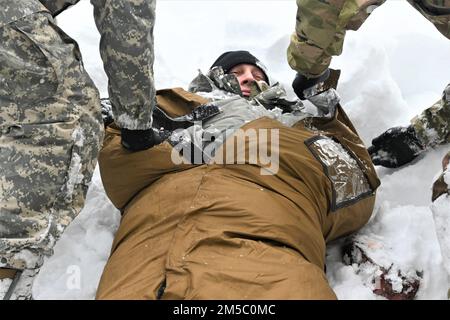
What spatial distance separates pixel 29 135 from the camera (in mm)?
1658

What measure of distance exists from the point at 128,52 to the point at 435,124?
1399 millimetres

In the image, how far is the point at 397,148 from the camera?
2.58m

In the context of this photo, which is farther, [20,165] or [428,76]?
[428,76]

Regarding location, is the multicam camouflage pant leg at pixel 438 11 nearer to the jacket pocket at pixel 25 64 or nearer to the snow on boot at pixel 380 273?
the snow on boot at pixel 380 273

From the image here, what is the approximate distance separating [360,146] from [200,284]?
3.50 feet

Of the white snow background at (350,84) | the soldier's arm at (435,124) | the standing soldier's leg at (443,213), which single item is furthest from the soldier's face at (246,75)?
the standing soldier's leg at (443,213)

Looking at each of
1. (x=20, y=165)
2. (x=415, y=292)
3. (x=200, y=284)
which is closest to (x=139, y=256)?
(x=200, y=284)

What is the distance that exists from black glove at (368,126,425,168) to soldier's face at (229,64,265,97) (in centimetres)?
66

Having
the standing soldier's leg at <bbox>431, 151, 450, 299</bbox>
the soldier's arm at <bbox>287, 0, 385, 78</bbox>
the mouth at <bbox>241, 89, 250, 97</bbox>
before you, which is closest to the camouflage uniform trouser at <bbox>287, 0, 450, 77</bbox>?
the soldier's arm at <bbox>287, 0, 385, 78</bbox>

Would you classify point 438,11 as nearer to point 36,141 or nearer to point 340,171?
point 340,171

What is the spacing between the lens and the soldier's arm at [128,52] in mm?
1778

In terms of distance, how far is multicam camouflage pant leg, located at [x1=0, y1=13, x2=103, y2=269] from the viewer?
1.60m

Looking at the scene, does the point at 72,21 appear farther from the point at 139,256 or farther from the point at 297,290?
the point at 297,290

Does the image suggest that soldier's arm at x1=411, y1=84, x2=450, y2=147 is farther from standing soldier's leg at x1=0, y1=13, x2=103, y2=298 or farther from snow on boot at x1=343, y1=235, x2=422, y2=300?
standing soldier's leg at x1=0, y1=13, x2=103, y2=298
